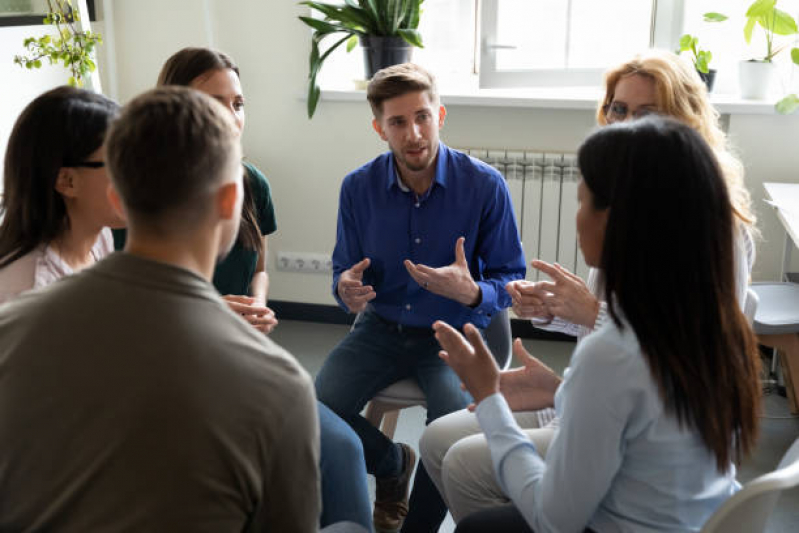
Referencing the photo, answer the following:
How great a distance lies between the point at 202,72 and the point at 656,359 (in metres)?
1.44

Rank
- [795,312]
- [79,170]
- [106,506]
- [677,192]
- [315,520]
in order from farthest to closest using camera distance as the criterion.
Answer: [795,312]
[79,170]
[677,192]
[315,520]
[106,506]

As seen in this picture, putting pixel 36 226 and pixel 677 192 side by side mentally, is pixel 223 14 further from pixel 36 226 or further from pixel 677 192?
pixel 677 192

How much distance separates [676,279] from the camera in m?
1.24

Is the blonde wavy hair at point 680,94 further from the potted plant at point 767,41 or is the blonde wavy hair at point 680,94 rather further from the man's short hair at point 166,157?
the potted plant at point 767,41

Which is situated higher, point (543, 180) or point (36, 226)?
point (36, 226)

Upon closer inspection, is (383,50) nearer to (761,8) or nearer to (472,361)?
(761,8)

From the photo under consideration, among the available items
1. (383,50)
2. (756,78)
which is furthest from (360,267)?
(756,78)

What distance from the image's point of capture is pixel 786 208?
2.96 metres

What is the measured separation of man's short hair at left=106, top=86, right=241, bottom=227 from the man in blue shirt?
46.8 inches

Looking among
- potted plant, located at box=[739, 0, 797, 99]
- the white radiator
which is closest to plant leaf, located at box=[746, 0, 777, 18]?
potted plant, located at box=[739, 0, 797, 99]

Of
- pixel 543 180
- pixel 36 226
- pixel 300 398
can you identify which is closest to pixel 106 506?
pixel 300 398

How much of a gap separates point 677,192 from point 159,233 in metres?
0.73

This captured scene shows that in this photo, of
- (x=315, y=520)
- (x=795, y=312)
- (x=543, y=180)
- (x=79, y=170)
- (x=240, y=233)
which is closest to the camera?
(x=315, y=520)

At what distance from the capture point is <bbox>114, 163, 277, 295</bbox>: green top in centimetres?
220
